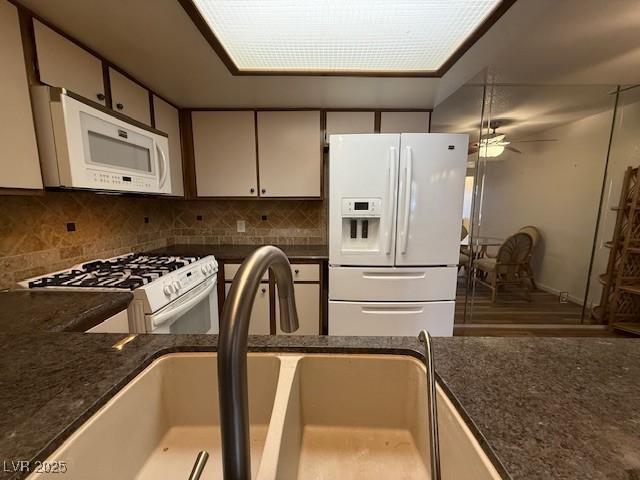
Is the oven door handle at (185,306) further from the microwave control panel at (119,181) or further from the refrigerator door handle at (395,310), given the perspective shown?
the refrigerator door handle at (395,310)

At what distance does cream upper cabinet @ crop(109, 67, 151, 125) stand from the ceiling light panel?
2.33 feet

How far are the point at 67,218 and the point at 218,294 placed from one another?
1101 millimetres

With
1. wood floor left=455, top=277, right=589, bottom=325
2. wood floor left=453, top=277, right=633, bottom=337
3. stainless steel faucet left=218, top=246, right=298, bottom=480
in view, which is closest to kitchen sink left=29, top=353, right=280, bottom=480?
stainless steel faucet left=218, top=246, right=298, bottom=480

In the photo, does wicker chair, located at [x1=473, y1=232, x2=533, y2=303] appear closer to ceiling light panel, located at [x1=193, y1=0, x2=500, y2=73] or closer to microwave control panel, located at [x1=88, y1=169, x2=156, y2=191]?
ceiling light panel, located at [x1=193, y1=0, x2=500, y2=73]

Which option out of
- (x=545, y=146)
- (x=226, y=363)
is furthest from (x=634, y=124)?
(x=226, y=363)

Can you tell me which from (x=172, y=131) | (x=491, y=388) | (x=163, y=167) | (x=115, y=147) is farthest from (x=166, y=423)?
(x=172, y=131)

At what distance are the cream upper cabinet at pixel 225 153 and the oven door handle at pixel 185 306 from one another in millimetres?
880

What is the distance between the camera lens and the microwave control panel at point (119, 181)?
4.18ft

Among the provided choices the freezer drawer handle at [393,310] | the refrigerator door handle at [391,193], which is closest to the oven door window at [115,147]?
the refrigerator door handle at [391,193]

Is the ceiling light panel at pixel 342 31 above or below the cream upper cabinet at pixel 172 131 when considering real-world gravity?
above

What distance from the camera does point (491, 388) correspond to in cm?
55

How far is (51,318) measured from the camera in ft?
3.11

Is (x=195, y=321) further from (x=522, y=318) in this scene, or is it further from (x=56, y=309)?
(x=522, y=318)

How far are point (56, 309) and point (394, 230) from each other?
185 cm
